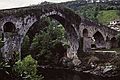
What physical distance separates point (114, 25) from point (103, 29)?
23.5 meters

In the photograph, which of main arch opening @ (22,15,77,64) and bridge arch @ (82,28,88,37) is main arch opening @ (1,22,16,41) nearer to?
main arch opening @ (22,15,77,64)

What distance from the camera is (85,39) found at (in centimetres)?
6744

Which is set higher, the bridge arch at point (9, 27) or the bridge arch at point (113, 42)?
the bridge arch at point (9, 27)

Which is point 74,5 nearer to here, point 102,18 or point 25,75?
point 102,18

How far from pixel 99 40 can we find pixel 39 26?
44.5 feet

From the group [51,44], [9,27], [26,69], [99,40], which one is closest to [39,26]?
[51,44]

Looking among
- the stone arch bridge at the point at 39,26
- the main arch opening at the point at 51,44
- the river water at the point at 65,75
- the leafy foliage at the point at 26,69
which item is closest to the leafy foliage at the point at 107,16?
the stone arch bridge at the point at 39,26

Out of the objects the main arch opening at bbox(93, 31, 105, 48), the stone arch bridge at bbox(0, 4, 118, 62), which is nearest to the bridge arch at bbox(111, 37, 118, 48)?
the stone arch bridge at bbox(0, 4, 118, 62)

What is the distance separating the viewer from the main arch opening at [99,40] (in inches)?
2785

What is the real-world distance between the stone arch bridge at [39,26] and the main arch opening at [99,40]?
15.3 inches

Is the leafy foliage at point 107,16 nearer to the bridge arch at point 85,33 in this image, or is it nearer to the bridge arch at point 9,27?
the bridge arch at point 85,33

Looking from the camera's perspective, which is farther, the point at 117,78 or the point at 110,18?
the point at 110,18

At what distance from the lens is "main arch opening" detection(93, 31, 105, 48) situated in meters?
70.8

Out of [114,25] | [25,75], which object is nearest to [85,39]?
[114,25]
